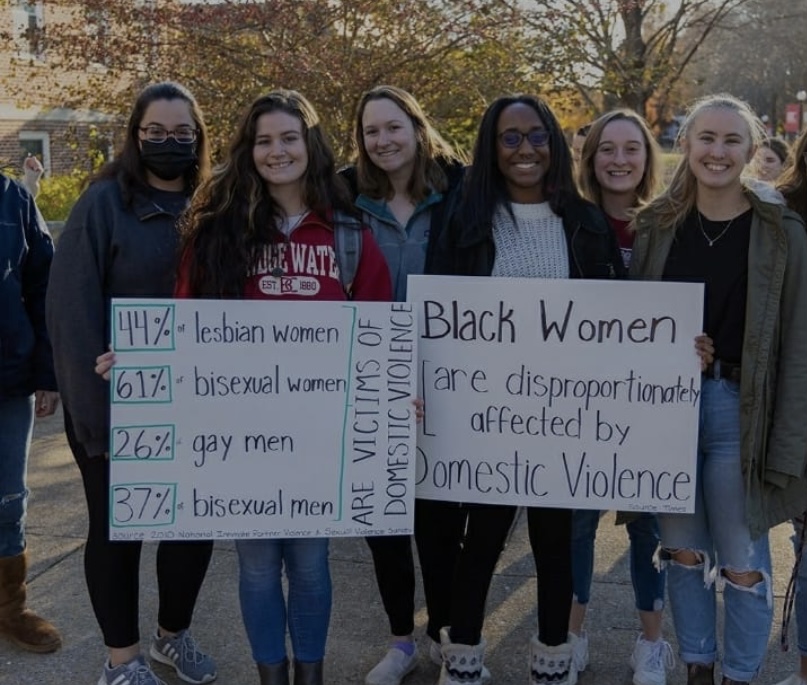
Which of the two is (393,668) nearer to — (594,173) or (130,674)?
(130,674)

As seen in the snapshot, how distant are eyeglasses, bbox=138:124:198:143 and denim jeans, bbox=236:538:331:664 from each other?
133cm

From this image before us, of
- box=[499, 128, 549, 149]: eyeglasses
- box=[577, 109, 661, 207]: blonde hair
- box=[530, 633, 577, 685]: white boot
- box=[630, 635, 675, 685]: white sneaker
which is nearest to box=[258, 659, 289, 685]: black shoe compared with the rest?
box=[530, 633, 577, 685]: white boot

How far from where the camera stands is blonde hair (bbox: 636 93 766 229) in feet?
9.76

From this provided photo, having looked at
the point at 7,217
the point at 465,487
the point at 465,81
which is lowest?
the point at 465,487

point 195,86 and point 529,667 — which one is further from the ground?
point 195,86

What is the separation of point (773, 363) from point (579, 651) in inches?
53.1

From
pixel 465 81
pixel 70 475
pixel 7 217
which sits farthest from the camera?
pixel 465 81

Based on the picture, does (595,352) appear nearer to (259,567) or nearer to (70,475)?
(259,567)

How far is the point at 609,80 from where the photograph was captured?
902 centimetres

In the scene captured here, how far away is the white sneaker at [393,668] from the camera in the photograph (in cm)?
339

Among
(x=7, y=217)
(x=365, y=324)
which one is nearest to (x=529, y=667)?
(x=365, y=324)

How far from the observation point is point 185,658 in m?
3.44

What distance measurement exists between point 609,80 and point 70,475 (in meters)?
6.19

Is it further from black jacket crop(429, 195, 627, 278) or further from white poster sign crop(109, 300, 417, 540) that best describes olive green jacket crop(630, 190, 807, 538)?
white poster sign crop(109, 300, 417, 540)
